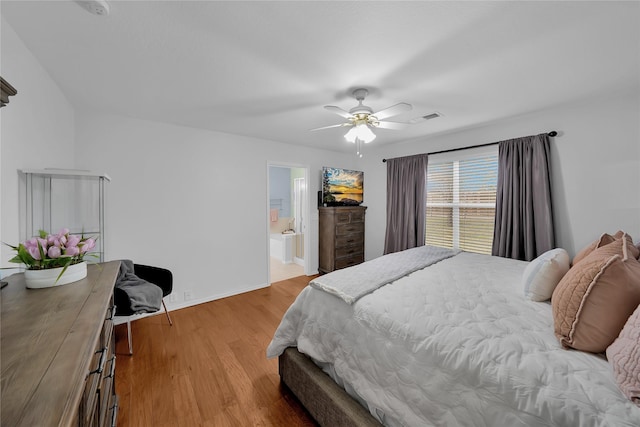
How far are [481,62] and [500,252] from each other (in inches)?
90.2

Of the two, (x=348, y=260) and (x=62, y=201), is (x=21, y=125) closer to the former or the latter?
(x=62, y=201)

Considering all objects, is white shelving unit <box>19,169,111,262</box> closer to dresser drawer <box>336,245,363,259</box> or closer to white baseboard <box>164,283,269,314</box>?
white baseboard <box>164,283,269,314</box>

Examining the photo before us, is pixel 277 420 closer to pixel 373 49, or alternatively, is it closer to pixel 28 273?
pixel 28 273

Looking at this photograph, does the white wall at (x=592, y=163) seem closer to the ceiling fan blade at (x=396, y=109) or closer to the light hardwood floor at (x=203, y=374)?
the ceiling fan blade at (x=396, y=109)

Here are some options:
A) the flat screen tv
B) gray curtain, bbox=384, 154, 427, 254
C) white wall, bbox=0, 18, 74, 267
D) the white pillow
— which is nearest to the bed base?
the white pillow

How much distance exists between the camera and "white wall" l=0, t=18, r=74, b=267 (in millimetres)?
1360

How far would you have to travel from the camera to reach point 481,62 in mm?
1751

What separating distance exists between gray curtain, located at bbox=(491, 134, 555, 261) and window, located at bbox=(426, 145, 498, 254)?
0.77 feet

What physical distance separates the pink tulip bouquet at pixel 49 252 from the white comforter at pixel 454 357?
1261mm

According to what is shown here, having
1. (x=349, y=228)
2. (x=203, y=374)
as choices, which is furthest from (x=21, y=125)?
(x=349, y=228)

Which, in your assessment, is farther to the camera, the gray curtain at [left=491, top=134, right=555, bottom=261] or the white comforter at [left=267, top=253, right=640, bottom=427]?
the gray curtain at [left=491, top=134, right=555, bottom=261]

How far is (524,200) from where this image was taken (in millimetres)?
2865

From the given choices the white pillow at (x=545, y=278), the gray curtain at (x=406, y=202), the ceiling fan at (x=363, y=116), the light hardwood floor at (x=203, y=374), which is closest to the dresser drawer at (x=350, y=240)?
the gray curtain at (x=406, y=202)

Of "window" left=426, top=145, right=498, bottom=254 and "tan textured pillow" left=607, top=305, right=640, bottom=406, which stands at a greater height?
"window" left=426, top=145, right=498, bottom=254
